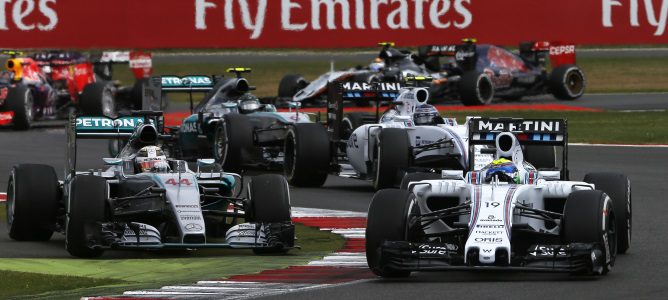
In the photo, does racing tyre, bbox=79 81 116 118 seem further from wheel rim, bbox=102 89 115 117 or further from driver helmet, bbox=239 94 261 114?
driver helmet, bbox=239 94 261 114

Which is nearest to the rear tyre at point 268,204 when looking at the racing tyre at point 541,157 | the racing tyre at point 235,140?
the racing tyre at point 541,157

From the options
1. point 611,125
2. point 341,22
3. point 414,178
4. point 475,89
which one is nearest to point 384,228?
point 414,178

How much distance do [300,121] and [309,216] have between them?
5985 millimetres

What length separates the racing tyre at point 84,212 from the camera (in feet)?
54.3

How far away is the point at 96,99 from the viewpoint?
125 ft

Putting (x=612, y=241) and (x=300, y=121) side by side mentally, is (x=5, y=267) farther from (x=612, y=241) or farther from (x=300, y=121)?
(x=300, y=121)

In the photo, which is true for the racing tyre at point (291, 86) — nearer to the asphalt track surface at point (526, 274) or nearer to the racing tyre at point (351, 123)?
the asphalt track surface at point (526, 274)

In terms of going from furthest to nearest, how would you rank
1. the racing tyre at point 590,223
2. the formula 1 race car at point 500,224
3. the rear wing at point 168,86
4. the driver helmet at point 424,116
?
1. the driver helmet at point 424,116
2. the rear wing at point 168,86
3. the racing tyre at point 590,223
4. the formula 1 race car at point 500,224

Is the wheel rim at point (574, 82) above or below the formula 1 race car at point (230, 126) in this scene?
above

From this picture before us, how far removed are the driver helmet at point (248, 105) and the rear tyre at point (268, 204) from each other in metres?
11.6

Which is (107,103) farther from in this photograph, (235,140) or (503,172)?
(503,172)

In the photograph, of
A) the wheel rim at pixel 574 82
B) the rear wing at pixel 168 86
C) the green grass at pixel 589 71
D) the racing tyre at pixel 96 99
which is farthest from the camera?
the green grass at pixel 589 71

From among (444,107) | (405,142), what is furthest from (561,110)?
(405,142)

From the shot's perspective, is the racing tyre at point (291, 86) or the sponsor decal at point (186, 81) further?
the racing tyre at point (291, 86)
